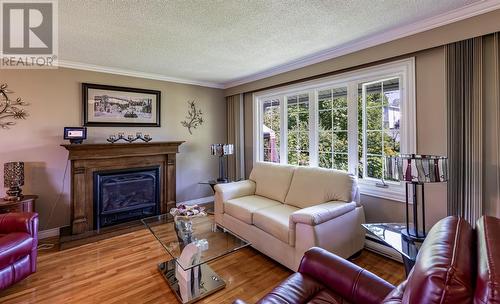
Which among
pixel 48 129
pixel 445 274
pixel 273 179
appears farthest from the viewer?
pixel 273 179

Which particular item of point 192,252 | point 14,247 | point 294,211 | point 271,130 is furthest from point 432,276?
point 271,130

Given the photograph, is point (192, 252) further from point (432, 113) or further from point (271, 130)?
point (271, 130)

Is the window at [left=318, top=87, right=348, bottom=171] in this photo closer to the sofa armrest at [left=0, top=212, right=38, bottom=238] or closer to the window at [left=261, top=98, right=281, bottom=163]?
the window at [left=261, top=98, right=281, bottom=163]

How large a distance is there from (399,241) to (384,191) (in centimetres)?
94

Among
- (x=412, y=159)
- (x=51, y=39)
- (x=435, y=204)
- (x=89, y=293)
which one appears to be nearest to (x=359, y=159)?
(x=435, y=204)

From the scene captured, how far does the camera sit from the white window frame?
8.31ft

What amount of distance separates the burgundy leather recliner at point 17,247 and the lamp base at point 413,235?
328 centimetres

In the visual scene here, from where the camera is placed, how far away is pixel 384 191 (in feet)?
9.07

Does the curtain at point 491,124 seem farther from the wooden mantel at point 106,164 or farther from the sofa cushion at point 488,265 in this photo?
the wooden mantel at point 106,164

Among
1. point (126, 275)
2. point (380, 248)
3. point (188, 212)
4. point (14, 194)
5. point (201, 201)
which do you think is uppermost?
point (14, 194)

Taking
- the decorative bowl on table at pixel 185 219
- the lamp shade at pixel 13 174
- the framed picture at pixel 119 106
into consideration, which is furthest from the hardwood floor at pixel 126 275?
the framed picture at pixel 119 106

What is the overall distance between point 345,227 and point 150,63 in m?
3.37

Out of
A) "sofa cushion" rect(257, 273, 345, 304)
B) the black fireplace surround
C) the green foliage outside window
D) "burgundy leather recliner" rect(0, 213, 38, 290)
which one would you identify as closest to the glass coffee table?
"sofa cushion" rect(257, 273, 345, 304)

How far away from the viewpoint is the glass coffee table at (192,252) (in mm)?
2016
